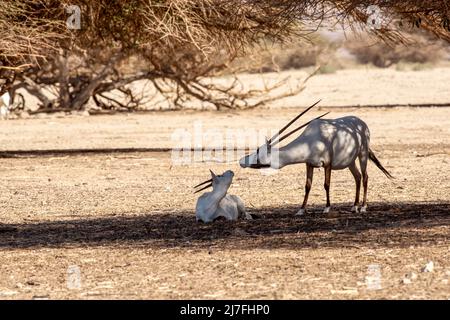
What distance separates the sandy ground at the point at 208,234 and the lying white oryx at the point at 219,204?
0.48 feet

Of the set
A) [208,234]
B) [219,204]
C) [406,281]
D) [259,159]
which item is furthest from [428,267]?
[219,204]

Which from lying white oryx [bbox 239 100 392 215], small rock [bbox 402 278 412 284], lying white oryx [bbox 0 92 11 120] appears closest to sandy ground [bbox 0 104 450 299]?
small rock [bbox 402 278 412 284]

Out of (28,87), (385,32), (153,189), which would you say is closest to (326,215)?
(153,189)

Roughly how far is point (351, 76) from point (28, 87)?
2741cm

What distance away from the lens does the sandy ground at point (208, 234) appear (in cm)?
850

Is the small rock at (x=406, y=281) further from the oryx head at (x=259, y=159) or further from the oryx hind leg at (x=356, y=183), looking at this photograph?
the oryx hind leg at (x=356, y=183)

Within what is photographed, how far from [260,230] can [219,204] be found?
79 centimetres

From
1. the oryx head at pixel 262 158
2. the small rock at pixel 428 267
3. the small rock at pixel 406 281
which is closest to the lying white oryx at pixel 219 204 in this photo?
the oryx head at pixel 262 158

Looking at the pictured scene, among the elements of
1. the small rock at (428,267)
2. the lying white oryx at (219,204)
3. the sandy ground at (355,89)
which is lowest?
the small rock at (428,267)

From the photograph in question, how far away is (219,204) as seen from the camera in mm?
11789

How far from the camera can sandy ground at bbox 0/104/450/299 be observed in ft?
27.9

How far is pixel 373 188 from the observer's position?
14.9 m

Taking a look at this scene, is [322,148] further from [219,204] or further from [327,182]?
[219,204]
